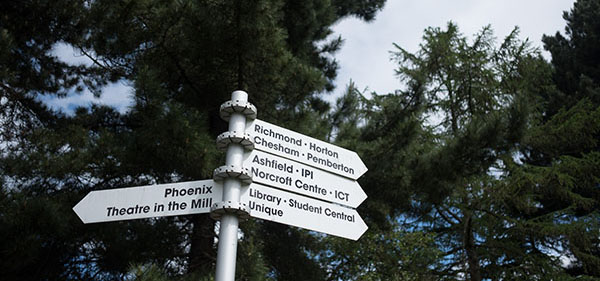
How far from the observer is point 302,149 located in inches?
143

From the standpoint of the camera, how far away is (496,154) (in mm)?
6465

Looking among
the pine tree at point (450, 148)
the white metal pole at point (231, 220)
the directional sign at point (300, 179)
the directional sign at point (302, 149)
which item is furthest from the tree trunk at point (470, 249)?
the white metal pole at point (231, 220)

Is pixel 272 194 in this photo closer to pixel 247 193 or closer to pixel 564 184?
pixel 247 193

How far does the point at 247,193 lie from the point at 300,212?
0.36 metres

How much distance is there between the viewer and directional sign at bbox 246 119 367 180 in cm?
343

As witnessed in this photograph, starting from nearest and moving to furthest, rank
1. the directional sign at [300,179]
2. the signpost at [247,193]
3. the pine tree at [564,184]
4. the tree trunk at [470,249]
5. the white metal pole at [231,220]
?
the white metal pole at [231,220]
the signpost at [247,193]
the directional sign at [300,179]
the pine tree at [564,184]
the tree trunk at [470,249]

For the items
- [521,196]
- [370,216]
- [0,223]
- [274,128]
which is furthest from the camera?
[521,196]

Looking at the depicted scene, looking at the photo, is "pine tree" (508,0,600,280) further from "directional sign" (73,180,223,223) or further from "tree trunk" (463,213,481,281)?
"directional sign" (73,180,223,223)

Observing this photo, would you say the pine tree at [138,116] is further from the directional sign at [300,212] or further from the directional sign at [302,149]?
the directional sign at [300,212]

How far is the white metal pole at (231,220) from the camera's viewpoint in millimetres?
2859

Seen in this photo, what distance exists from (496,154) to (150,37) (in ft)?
14.9

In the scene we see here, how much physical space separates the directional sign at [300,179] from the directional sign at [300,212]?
0.07m

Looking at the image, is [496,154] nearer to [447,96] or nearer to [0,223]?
[0,223]

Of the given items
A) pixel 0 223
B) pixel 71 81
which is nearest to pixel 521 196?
pixel 71 81
